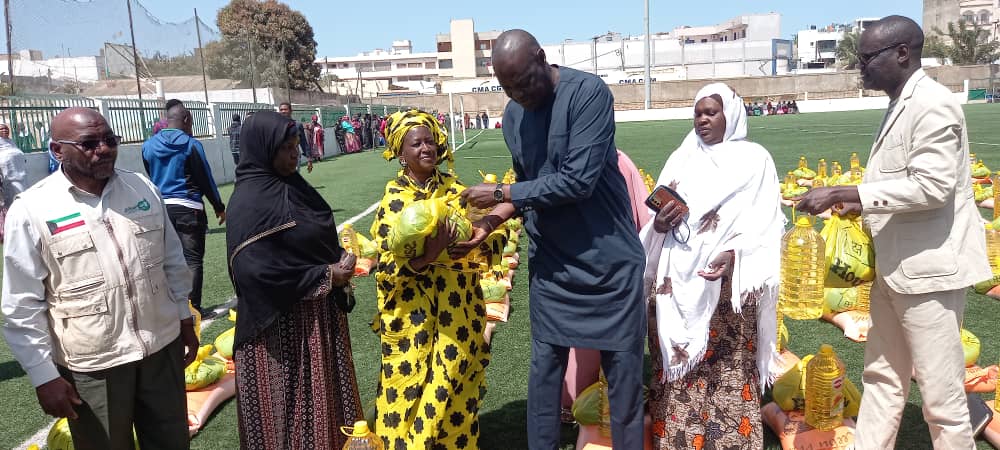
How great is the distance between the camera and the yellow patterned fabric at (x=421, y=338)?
3.09 meters

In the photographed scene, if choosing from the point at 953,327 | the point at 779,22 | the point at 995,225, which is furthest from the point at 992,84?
the point at 953,327

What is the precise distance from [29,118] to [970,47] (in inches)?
3281

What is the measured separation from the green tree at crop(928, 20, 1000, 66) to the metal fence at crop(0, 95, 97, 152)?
267 ft

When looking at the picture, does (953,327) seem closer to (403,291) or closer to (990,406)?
(990,406)

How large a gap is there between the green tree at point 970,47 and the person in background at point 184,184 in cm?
8276

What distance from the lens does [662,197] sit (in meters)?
3.13

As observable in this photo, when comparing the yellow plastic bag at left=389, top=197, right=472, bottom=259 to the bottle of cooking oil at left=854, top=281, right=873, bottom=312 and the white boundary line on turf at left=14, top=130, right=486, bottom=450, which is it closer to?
the white boundary line on turf at left=14, top=130, right=486, bottom=450

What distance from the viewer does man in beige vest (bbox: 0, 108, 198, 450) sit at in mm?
2512

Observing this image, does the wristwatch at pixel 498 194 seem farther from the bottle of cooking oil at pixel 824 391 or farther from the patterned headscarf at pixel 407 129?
the bottle of cooking oil at pixel 824 391

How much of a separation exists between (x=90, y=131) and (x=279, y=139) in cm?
72

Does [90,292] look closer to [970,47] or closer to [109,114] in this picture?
[109,114]

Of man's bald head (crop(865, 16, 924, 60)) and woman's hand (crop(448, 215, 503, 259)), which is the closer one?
man's bald head (crop(865, 16, 924, 60))

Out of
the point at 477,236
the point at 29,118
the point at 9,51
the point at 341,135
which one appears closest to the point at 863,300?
the point at 477,236

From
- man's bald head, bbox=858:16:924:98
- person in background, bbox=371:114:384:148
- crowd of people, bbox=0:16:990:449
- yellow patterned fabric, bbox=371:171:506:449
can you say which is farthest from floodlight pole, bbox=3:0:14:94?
person in background, bbox=371:114:384:148
